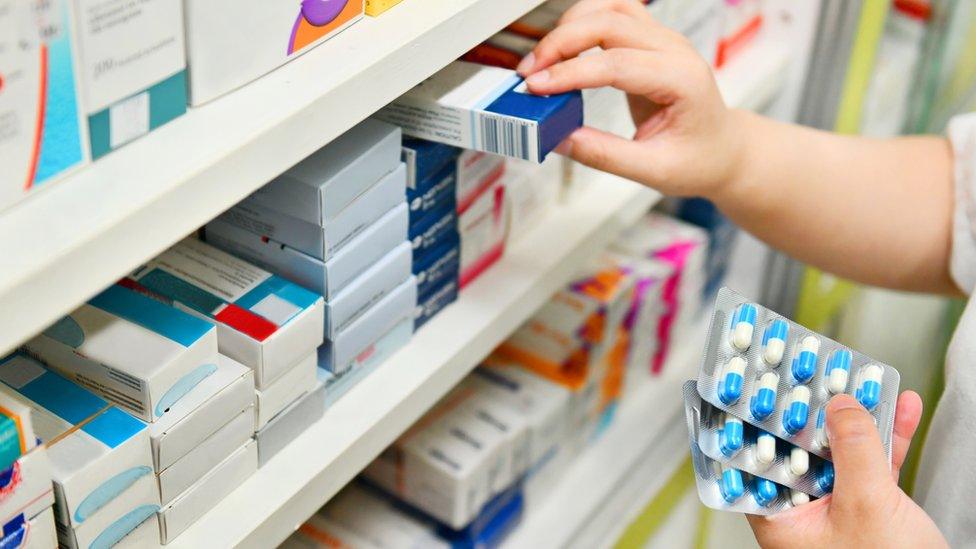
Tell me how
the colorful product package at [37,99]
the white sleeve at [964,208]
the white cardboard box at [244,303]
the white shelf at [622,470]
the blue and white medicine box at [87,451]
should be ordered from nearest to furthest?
the colorful product package at [37,99] → the blue and white medicine box at [87,451] → the white cardboard box at [244,303] → the white sleeve at [964,208] → the white shelf at [622,470]

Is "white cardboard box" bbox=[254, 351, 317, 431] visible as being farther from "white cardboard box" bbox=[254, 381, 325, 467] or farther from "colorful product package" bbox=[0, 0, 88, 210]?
"colorful product package" bbox=[0, 0, 88, 210]

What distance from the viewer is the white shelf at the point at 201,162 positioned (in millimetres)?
503

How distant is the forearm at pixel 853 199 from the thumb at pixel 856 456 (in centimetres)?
35

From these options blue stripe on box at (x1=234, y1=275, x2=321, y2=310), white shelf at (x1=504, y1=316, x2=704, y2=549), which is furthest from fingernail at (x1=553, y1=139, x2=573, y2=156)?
white shelf at (x1=504, y1=316, x2=704, y2=549)

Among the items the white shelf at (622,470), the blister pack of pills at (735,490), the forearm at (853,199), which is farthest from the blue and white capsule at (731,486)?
the white shelf at (622,470)

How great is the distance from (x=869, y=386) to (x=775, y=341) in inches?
2.6

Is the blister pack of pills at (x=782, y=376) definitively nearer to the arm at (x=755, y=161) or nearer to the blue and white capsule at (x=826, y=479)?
the blue and white capsule at (x=826, y=479)

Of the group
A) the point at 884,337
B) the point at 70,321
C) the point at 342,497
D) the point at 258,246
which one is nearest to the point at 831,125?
the point at 884,337

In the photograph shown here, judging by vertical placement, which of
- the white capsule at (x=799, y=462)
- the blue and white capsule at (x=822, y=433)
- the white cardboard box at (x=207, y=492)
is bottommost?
the white cardboard box at (x=207, y=492)

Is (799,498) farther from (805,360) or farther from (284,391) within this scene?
(284,391)

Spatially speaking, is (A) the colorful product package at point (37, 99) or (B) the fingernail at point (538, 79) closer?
(A) the colorful product package at point (37, 99)

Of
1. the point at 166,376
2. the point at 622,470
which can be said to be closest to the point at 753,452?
the point at 166,376

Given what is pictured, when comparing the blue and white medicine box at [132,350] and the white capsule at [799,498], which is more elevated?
the blue and white medicine box at [132,350]

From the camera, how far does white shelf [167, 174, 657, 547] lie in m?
0.75
